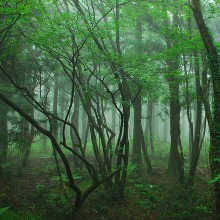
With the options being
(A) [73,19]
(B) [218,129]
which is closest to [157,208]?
(B) [218,129]

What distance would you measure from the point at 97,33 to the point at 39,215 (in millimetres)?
6073

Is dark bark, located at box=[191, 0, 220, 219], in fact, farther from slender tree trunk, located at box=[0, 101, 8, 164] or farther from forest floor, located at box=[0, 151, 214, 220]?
slender tree trunk, located at box=[0, 101, 8, 164]

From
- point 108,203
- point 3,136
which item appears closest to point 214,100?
point 108,203

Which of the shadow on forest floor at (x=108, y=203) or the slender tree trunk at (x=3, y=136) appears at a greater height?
the slender tree trunk at (x=3, y=136)

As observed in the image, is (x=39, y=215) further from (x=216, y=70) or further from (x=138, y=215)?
(x=216, y=70)

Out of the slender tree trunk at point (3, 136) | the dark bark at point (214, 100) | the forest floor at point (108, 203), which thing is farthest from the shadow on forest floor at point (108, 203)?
the slender tree trunk at point (3, 136)

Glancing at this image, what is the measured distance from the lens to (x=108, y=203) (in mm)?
8586

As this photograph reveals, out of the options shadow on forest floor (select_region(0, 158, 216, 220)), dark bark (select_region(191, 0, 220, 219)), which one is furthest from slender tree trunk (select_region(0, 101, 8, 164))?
dark bark (select_region(191, 0, 220, 219))

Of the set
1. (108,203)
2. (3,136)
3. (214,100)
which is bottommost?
(108,203)

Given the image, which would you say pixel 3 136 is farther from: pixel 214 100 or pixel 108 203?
pixel 214 100

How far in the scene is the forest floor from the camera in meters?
7.55

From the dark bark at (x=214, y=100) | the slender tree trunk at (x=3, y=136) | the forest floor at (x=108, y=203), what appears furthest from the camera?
the slender tree trunk at (x=3, y=136)

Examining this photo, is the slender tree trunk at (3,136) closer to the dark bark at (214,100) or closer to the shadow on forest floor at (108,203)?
the shadow on forest floor at (108,203)

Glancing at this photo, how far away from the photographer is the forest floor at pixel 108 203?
7555mm
